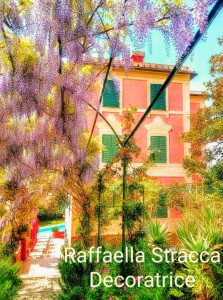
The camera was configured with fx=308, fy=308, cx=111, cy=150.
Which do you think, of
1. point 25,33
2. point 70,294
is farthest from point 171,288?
point 25,33

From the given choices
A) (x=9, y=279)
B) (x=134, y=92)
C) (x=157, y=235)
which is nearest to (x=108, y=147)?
(x=134, y=92)

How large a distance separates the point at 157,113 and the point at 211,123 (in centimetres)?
286

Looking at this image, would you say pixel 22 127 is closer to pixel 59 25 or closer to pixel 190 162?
pixel 59 25

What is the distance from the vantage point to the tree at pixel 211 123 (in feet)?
33.3

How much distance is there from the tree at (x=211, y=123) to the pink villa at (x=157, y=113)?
3.85ft

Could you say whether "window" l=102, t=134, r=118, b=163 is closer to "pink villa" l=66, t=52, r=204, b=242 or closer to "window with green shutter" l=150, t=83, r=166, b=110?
"pink villa" l=66, t=52, r=204, b=242

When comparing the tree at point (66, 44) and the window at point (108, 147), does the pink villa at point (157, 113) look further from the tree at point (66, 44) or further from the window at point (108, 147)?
the tree at point (66, 44)

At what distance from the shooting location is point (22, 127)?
6113 millimetres

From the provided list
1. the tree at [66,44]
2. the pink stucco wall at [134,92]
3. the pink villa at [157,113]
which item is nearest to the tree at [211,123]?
the pink villa at [157,113]

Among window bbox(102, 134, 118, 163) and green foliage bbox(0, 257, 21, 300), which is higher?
window bbox(102, 134, 118, 163)

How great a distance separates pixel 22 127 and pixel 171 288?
4293mm

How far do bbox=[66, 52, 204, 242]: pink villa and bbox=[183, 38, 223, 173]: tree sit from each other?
3.85ft

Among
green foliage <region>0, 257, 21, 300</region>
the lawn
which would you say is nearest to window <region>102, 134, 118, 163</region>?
green foliage <region>0, 257, 21, 300</region>

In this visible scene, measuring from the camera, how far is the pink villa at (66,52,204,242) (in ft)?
39.9
